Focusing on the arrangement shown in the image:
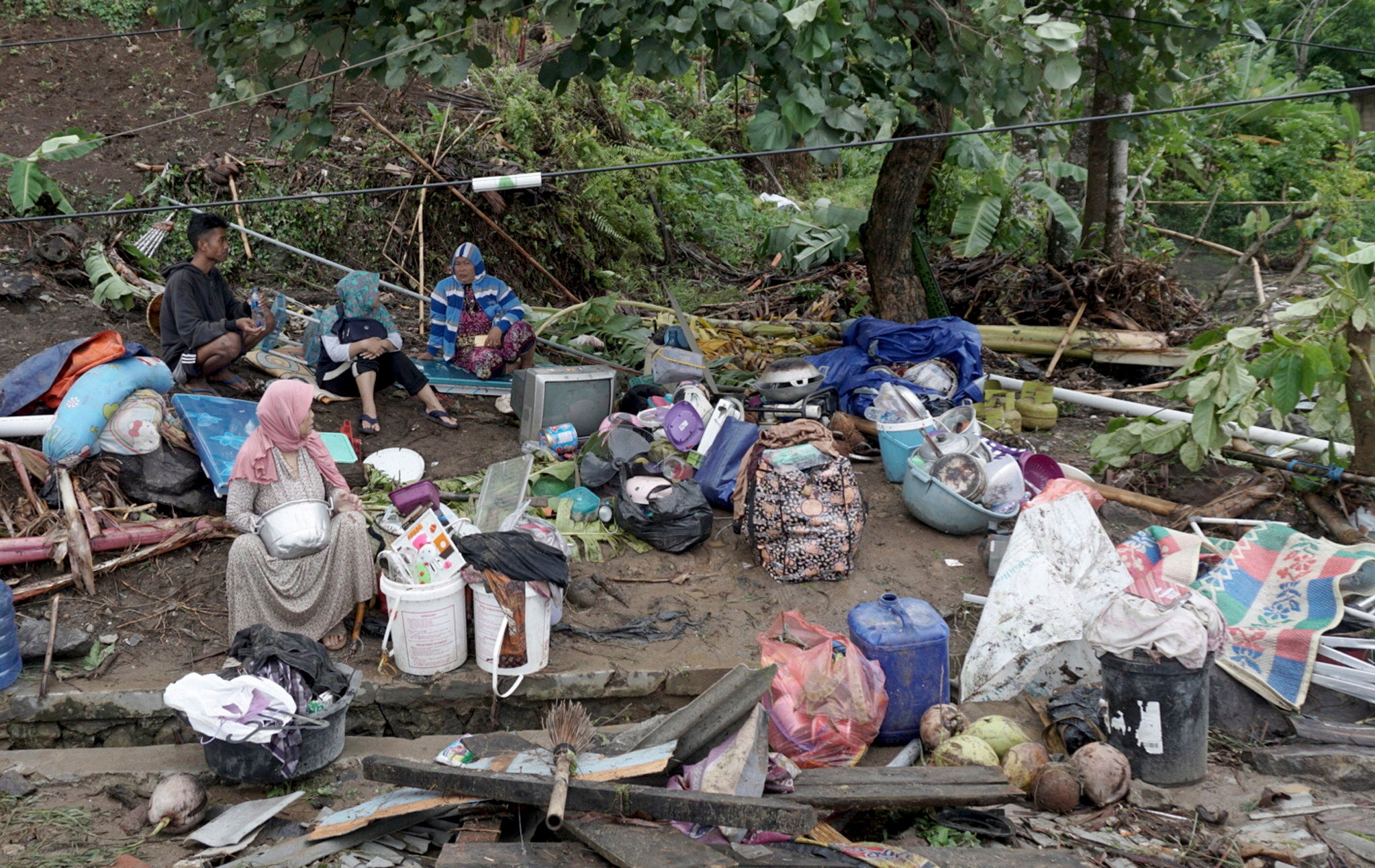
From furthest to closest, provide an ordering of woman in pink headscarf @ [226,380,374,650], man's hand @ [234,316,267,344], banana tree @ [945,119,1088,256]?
banana tree @ [945,119,1088,256] < man's hand @ [234,316,267,344] < woman in pink headscarf @ [226,380,374,650]

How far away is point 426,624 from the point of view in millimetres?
4820

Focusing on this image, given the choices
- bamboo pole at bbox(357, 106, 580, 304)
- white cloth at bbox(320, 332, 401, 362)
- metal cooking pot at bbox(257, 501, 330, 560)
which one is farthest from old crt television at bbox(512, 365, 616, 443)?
bamboo pole at bbox(357, 106, 580, 304)

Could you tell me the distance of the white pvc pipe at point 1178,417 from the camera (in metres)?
6.27

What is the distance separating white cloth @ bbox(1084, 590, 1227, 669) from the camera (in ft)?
13.8

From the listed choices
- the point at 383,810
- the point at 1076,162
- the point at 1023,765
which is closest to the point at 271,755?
the point at 383,810

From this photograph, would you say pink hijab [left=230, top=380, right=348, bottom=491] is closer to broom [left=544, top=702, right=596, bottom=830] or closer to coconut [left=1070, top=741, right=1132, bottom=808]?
broom [left=544, top=702, right=596, bottom=830]

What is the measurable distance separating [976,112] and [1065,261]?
481 centimetres

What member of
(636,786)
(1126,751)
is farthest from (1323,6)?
(636,786)

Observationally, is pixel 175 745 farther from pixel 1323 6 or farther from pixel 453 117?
pixel 1323 6

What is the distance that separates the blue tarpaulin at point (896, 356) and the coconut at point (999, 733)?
11.1ft

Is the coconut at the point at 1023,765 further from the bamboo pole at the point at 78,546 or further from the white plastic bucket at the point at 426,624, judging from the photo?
the bamboo pole at the point at 78,546

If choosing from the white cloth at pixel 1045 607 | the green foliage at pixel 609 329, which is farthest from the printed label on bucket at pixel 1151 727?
the green foliage at pixel 609 329

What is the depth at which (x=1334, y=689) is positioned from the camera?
4703 millimetres

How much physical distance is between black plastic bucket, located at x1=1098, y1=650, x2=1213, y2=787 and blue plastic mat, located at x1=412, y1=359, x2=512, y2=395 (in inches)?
199
